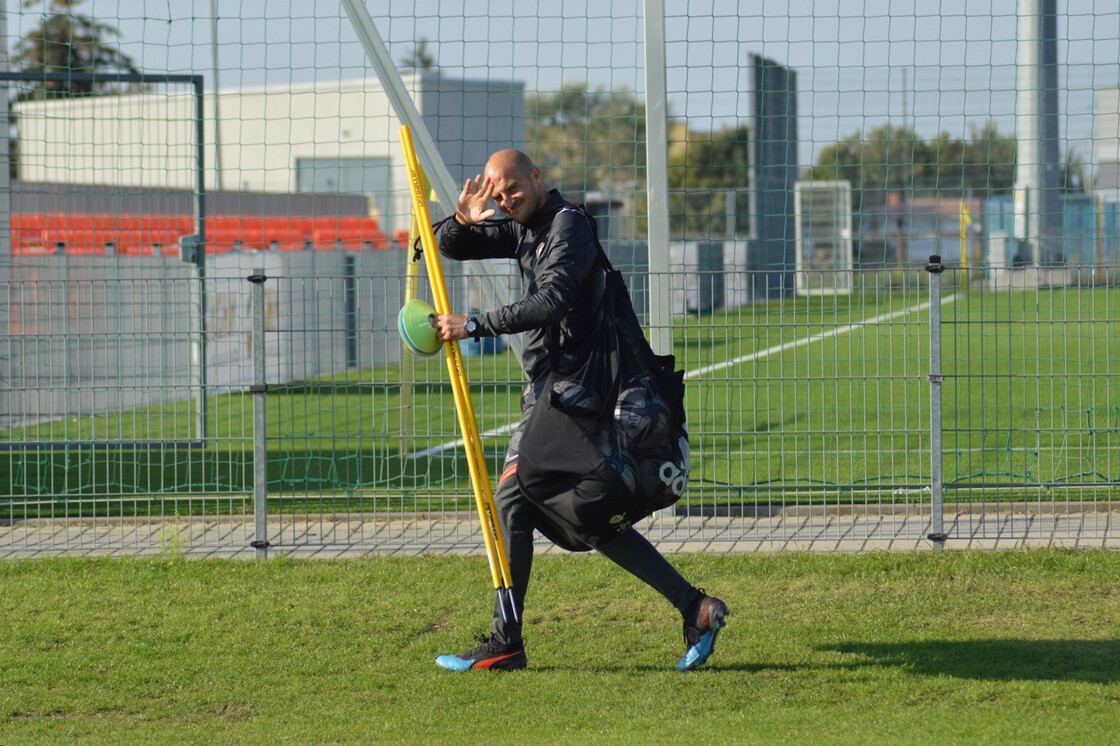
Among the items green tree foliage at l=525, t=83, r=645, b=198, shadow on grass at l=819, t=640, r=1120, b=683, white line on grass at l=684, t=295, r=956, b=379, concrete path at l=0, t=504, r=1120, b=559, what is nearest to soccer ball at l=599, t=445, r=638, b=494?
shadow on grass at l=819, t=640, r=1120, b=683

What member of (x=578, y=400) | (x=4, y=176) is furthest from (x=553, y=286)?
(x=4, y=176)

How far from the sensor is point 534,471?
527cm

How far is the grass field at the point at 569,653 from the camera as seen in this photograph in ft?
16.0

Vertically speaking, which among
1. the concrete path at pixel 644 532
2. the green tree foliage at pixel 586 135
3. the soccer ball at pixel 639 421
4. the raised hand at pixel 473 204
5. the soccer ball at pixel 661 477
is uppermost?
the green tree foliage at pixel 586 135

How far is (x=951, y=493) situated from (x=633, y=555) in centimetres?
371

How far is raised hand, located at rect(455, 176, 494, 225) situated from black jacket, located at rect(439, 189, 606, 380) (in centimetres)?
17

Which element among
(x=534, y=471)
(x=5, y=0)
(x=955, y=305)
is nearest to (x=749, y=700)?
(x=534, y=471)

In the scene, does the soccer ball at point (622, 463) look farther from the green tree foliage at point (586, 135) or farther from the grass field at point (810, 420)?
the grass field at point (810, 420)

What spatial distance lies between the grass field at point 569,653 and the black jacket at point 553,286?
1.34 metres

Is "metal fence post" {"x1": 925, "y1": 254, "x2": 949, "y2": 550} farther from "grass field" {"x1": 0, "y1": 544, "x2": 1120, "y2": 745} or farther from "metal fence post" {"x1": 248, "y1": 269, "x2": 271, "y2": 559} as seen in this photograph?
"metal fence post" {"x1": 248, "y1": 269, "x2": 271, "y2": 559}

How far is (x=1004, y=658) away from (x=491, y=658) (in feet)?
6.74

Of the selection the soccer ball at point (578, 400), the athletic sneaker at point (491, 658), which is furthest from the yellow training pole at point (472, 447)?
the soccer ball at point (578, 400)

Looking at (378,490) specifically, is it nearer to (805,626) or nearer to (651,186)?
(651,186)

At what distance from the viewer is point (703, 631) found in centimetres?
548
